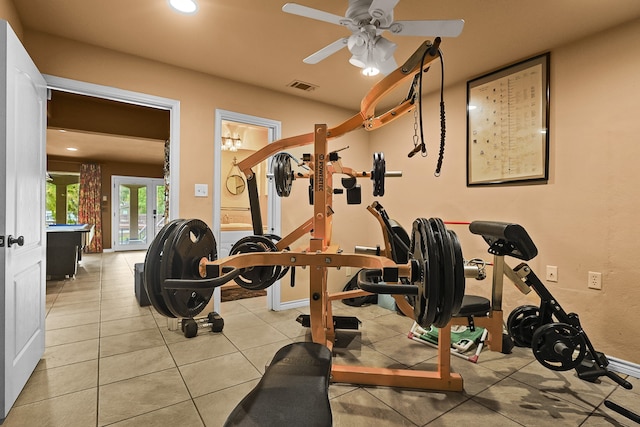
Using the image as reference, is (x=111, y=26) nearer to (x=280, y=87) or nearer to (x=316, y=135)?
(x=280, y=87)

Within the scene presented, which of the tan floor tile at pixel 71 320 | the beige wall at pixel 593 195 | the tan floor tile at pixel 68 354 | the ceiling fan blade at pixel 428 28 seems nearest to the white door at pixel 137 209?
the tan floor tile at pixel 71 320

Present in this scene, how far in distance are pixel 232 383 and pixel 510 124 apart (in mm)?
3029

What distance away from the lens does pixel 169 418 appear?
1637 millimetres

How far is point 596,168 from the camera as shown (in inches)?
91.4

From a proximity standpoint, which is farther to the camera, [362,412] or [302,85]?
[302,85]

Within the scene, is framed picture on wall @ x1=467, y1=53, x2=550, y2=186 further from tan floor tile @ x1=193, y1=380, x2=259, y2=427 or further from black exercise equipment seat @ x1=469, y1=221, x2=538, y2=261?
tan floor tile @ x1=193, y1=380, x2=259, y2=427

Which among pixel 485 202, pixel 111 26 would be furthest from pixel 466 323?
pixel 111 26

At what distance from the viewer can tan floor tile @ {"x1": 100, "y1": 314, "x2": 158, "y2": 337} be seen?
283 cm

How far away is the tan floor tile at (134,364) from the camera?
2.06 metres

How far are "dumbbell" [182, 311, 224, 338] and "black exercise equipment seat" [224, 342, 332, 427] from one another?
5.04 ft

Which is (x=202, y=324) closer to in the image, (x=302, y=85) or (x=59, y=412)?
(x=59, y=412)

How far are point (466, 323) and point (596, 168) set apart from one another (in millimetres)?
1538

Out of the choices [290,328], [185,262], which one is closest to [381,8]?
[185,262]

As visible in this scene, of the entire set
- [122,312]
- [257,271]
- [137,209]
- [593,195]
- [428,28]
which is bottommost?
[122,312]
